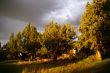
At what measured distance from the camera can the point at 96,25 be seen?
58.8 meters

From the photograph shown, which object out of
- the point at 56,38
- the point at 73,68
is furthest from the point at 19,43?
the point at 73,68

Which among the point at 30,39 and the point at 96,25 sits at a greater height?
the point at 30,39

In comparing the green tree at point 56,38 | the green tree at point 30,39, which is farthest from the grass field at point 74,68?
the green tree at point 30,39

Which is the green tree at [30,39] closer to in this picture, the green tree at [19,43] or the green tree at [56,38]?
the green tree at [19,43]

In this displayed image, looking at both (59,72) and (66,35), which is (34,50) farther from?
(59,72)

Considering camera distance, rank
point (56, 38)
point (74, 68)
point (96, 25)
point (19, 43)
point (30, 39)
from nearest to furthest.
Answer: point (74, 68), point (96, 25), point (56, 38), point (30, 39), point (19, 43)

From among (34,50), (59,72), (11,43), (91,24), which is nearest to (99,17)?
(91,24)

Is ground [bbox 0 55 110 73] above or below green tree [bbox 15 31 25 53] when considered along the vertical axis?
below

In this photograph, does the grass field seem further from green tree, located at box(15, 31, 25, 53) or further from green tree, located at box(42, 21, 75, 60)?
green tree, located at box(15, 31, 25, 53)

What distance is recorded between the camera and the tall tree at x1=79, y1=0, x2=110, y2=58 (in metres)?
59.2

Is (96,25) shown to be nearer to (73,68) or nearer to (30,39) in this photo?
(73,68)

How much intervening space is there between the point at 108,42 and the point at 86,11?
9.82m

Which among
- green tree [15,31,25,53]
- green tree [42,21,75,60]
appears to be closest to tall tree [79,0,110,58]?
green tree [42,21,75,60]

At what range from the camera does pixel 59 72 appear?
36.6 m
